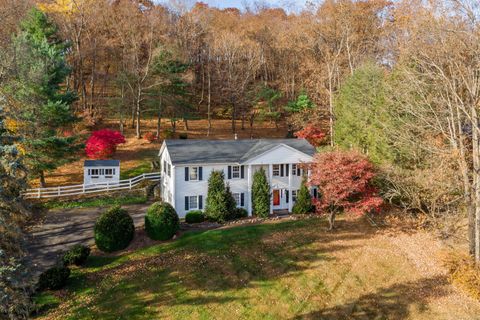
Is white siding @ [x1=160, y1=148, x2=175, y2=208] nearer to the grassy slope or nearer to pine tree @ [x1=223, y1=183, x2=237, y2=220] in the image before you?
pine tree @ [x1=223, y1=183, x2=237, y2=220]

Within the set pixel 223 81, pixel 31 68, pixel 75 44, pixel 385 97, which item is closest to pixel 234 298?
pixel 385 97

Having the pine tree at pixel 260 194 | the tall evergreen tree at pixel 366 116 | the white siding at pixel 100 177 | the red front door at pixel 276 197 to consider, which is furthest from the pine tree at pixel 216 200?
the tall evergreen tree at pixel 366 116

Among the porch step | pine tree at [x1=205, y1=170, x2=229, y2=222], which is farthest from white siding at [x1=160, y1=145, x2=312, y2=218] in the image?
the porch step

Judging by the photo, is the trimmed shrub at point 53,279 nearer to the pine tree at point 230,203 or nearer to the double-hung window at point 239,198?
the pine tree at point 230,203

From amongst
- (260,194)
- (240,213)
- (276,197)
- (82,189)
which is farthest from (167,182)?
(276,197)

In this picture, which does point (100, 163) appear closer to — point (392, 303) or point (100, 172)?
point (100, 172)

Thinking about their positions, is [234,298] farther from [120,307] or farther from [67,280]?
[67,280]
